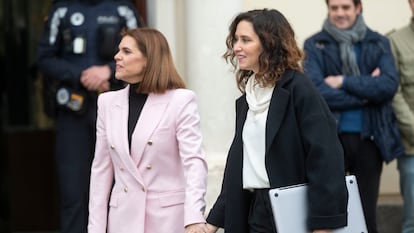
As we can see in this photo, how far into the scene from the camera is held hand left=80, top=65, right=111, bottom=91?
6.52 metres

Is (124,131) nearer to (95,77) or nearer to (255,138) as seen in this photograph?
(255,138)

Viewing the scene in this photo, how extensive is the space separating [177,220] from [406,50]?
2.47m

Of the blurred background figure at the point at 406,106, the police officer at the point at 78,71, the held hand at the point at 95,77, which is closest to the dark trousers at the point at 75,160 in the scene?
the police officer at the point at 78,71

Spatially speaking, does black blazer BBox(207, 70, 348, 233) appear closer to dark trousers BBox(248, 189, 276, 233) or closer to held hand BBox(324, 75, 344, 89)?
dark trousers BBox(248, 189, 276, 233)

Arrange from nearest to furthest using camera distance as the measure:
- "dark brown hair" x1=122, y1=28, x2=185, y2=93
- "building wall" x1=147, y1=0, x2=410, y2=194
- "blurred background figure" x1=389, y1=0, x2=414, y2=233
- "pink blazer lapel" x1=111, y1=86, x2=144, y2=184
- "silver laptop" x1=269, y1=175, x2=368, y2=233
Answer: "silver laptop" x1=269, y1=175, x2=368, y2=233 < "pink blazer lapel" x1=111, y1=86, x2=144, y2=184 < "dark brown hair" x1=122, y1=28, x2=185, y2=93 < "blurred background figure" x1=389, y1=0, x2=414, y2=233 < "building wall" x1=147, y1=0, x2=410, y2=194

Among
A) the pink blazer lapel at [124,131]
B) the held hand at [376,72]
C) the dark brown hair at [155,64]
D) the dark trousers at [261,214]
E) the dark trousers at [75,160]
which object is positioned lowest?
the dark trousers at [75,160]

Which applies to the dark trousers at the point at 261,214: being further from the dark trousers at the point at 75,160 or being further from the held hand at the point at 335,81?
the dark trousers at the point at 75,160

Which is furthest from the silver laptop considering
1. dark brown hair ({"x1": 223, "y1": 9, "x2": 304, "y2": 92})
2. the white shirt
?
dark brown hair ({"x1": 223, "y1": 9, "x2": 304, "y2": 92})

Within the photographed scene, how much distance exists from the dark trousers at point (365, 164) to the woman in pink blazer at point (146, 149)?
1.77 m

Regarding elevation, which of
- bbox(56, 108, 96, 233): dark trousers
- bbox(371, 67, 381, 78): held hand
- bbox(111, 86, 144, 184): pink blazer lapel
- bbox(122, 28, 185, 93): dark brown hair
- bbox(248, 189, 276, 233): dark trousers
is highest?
bbox(122, 28, 185, 93): dark brown hair

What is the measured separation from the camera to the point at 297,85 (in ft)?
14.1

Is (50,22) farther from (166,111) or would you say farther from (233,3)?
(166,111)

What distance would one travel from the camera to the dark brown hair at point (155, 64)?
16.3ft

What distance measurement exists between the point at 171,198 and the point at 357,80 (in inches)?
76.4
